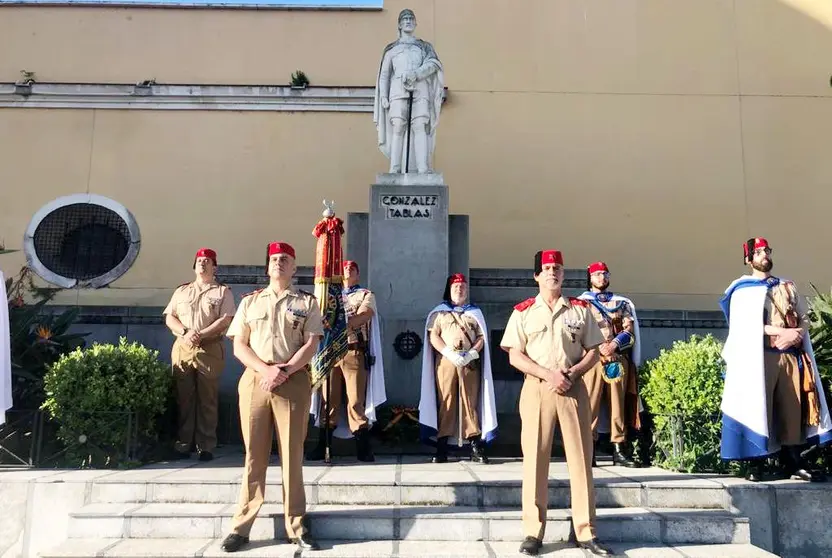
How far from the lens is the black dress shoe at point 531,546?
461cm

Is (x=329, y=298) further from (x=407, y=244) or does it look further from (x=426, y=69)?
(x=426, y=69)

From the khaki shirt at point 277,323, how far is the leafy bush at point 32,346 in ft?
10.3

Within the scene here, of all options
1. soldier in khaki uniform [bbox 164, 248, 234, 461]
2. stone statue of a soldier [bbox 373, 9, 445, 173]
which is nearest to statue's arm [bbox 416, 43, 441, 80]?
stone statue of a soldier [bbox 373, 9, 445, 173]

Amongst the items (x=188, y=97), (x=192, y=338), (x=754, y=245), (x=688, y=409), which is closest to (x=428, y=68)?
(x=192, y=338)

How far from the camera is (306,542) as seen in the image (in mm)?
4668

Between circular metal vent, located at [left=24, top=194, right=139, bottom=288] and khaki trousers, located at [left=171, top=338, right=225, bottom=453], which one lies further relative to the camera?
circular metal vent, located at [left=24, top=194, right=139, bottom=288]

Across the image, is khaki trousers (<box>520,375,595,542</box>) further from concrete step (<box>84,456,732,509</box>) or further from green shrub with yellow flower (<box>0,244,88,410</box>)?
green shrub with yellow flower (<box>0,244,88,410</box>)

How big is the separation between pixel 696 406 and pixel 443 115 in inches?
349

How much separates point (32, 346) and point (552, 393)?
573cm

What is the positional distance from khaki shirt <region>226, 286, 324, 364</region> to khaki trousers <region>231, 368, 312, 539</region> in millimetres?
191

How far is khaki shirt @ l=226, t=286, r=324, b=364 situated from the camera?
4.93 meters

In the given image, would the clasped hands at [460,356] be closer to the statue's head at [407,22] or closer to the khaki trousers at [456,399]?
the khaki trousers at [456,399]

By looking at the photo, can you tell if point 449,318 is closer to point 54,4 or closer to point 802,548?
point 802,548

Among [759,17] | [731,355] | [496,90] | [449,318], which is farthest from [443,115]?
[731,355]
